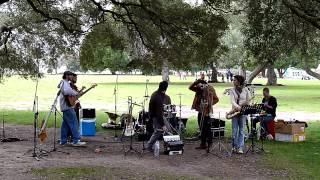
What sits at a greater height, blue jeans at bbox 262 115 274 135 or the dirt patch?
blue jeans at bbox 262 115 274 135

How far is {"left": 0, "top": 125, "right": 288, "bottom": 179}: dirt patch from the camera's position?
967 cm

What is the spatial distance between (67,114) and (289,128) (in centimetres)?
609

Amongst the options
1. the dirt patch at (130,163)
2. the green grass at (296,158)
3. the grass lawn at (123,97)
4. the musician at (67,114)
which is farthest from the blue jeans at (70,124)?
the grass lawn at (123,97)

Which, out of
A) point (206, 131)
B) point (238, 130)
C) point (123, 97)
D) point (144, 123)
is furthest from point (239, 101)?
point (123, 97)

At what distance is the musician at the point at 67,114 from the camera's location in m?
13.0

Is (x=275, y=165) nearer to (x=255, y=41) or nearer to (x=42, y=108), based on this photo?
(x=255, y=41)

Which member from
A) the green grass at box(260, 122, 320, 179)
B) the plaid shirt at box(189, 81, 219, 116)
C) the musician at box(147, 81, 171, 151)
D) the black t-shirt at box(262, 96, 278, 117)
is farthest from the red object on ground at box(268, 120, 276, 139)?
the musician at box(147, 81, 171, 151)

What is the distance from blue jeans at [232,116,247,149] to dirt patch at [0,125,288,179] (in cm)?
50

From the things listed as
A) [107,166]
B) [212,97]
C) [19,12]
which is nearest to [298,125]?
[212,97]

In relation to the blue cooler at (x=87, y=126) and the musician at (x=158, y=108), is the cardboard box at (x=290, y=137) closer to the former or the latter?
the musician at (x=158, y=108)

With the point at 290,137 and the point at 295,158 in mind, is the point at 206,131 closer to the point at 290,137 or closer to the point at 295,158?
the point at 295,158

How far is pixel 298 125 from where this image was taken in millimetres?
14945

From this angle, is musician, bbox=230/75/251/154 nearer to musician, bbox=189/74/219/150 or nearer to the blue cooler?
musician, bbox=189/74/219/150

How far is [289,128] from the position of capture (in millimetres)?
14906
